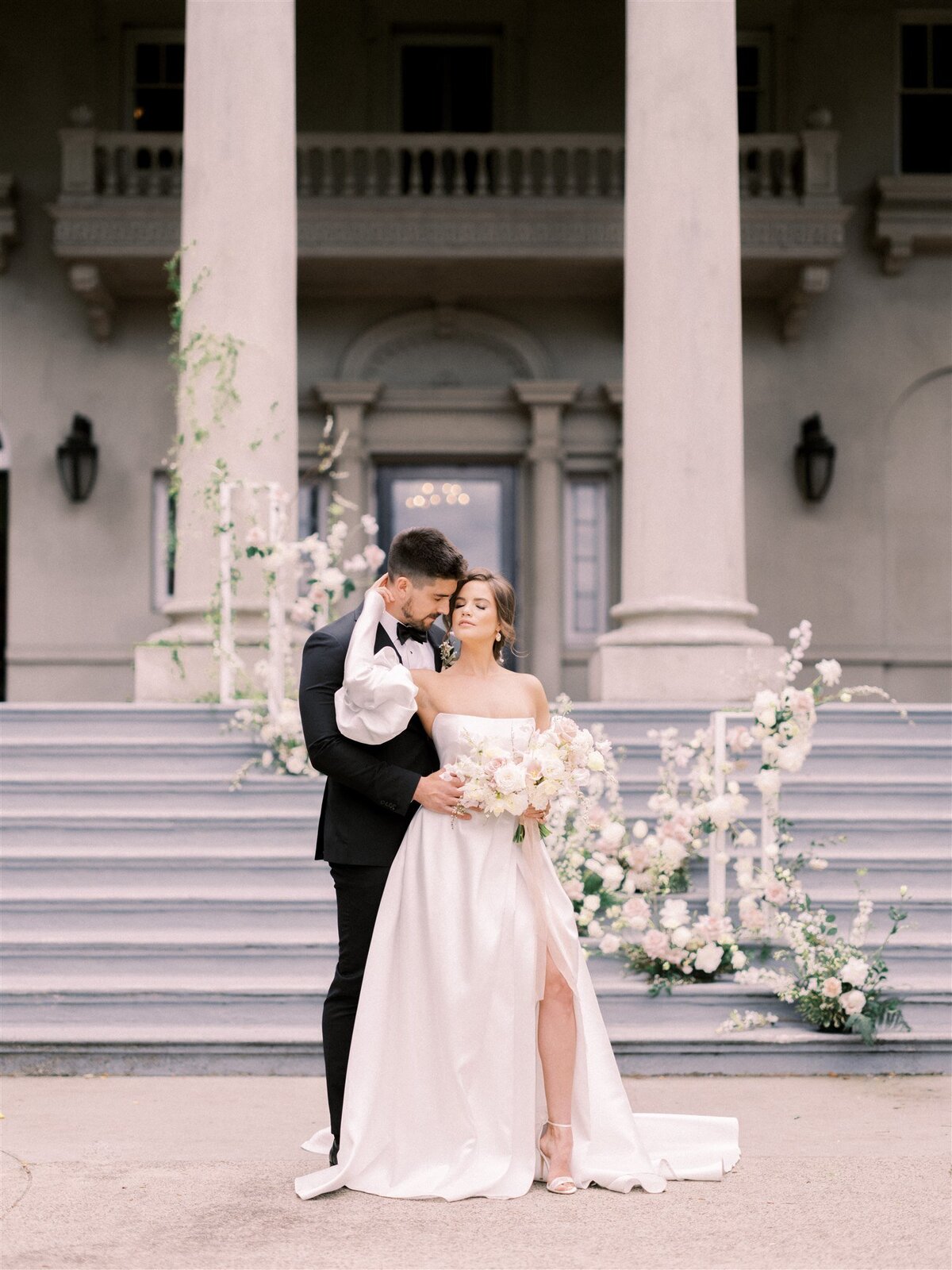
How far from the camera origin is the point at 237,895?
→ 24.3 ft

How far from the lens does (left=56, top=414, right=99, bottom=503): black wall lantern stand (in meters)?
15.2

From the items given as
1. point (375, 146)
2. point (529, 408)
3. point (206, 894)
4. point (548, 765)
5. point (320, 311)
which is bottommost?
point (206, 894)

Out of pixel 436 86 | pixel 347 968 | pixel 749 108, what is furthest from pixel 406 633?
pixel 749 108

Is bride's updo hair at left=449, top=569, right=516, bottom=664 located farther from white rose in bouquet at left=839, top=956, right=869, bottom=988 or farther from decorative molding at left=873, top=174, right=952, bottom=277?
decorative molding at left=873, top=174, right=952, bottom=277

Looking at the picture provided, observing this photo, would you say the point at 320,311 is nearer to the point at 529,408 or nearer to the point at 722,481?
the point at 529,408

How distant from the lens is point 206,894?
24.3ft

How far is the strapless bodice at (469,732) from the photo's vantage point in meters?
4.99

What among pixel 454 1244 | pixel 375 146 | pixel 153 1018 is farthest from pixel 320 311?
pixel 454 1244

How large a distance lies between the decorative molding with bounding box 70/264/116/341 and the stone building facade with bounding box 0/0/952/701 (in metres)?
0.04

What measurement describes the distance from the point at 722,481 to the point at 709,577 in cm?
63

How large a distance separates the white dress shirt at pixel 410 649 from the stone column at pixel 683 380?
14.8ft

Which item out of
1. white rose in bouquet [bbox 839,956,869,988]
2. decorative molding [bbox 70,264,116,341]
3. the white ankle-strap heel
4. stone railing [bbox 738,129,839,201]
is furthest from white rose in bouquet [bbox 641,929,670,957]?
decorative molding [bbox 70,264,116,341]

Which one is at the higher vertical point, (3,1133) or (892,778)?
(892,778)

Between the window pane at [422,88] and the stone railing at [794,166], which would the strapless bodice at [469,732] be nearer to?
the stone railing at [794,166]
